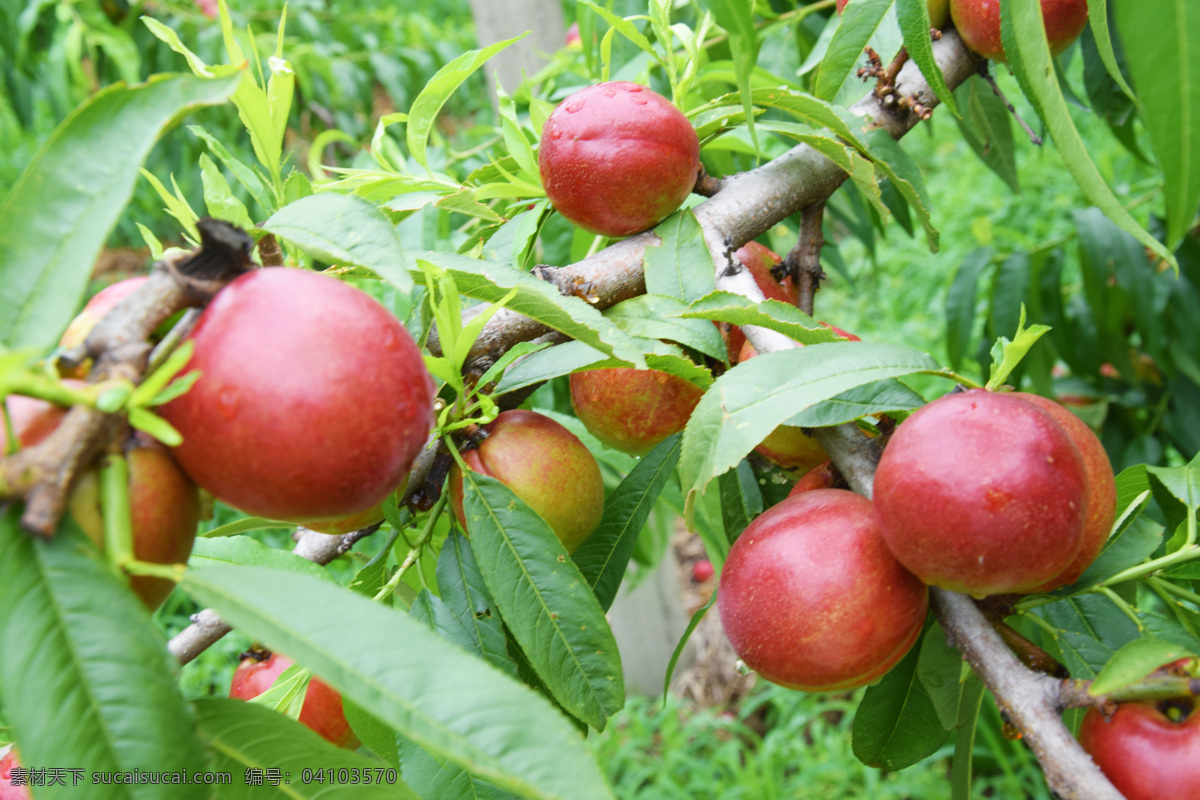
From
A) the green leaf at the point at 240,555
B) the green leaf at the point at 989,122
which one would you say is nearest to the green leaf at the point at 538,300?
the green leaf at the point at 240,555

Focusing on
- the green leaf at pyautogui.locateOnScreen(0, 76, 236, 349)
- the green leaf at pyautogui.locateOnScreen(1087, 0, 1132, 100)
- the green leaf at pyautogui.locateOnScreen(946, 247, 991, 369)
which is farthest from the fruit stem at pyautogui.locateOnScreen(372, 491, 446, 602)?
the green leaf at pyautogui.locateOnScreen(946, 247, 991, 369)

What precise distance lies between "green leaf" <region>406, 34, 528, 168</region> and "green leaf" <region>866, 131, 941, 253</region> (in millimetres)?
399

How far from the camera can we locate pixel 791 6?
1.45 m

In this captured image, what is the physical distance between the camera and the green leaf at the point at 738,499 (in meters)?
0.84

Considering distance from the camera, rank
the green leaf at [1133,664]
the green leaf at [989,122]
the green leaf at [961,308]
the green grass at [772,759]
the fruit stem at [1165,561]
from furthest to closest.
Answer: the green grass at [772,759] → the green leaf at [961,308] → the green leaf at [989,122] → the fruit stem at [1165,561] → the green leaf at [1133,664]

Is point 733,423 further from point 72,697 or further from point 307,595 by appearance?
point 72,697

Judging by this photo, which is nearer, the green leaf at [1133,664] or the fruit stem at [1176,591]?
the green leaf at [1133,664]

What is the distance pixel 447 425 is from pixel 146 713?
1.14 ft

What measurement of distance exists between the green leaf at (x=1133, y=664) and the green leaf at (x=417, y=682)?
12.9 inches

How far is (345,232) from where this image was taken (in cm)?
55

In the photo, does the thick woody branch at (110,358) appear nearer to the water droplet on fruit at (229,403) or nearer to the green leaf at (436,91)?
the water droplet on fruit at (229,403)

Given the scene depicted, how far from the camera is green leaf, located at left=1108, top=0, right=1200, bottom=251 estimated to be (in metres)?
0.47

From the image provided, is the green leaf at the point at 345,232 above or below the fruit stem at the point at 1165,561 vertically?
above

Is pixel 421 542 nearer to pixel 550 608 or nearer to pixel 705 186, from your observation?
pixel 550 608
